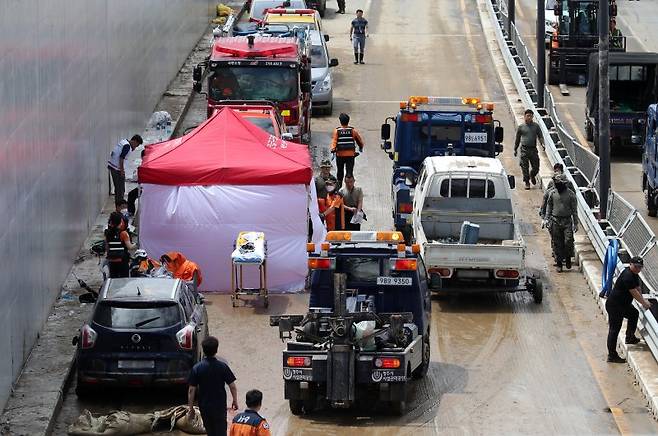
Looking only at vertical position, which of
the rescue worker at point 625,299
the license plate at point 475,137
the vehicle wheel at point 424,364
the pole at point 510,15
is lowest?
the vehicle wheel at point 424,364

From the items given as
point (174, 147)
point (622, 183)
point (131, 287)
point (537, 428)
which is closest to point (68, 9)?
point (174, 147)

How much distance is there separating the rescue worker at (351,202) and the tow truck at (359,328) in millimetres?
6110

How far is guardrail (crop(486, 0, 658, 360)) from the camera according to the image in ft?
77.3

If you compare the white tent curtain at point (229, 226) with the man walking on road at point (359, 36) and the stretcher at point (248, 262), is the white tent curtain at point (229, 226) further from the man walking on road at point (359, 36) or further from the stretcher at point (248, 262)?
the man walking on road at point (359, 36)

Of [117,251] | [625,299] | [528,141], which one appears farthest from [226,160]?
[528,141]

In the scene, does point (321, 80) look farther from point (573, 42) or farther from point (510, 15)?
point (510, 15)

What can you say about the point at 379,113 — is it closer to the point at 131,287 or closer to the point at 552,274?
the point at 552,274

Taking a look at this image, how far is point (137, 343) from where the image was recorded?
1947 cm

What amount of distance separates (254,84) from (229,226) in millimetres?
10244

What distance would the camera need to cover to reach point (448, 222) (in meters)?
25.7

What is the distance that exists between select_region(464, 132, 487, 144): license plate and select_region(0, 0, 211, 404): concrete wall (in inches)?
268

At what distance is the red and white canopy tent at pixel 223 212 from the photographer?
25531 mm

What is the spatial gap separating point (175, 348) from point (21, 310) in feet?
9.07

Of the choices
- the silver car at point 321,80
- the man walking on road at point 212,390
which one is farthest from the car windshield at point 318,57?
the man walking on road at point 212,390
